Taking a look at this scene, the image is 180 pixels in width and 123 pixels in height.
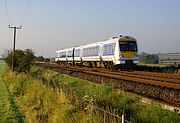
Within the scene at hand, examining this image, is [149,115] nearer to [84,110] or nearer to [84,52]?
[84,110]

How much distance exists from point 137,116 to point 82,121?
7.13ft

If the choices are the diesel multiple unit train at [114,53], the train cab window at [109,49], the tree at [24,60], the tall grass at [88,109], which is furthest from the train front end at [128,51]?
the tree at [24,60]

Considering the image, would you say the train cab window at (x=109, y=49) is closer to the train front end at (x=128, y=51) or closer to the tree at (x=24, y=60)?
the train front end at (x=128, y=51)

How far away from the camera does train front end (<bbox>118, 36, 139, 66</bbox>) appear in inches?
1228

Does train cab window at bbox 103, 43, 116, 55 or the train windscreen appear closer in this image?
the train windscreen

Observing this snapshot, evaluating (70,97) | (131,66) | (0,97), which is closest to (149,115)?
(70,97)

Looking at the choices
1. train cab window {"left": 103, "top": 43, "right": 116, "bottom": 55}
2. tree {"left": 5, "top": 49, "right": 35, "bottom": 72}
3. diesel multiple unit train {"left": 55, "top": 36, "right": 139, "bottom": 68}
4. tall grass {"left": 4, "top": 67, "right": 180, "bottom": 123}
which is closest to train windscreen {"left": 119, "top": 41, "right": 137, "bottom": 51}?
diesel multiple unit train {"left": 55, "top": 36, "right": 139, "bottom": 68}

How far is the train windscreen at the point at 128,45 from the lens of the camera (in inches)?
1251

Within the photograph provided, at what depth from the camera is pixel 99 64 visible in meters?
38.7

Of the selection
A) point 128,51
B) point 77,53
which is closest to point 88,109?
point 128,51

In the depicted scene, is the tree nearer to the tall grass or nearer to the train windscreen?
the train windscreen

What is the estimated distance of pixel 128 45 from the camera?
1275 inches

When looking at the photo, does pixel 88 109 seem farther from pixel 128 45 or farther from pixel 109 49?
pixel 109 49

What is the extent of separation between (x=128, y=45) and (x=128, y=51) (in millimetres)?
640
